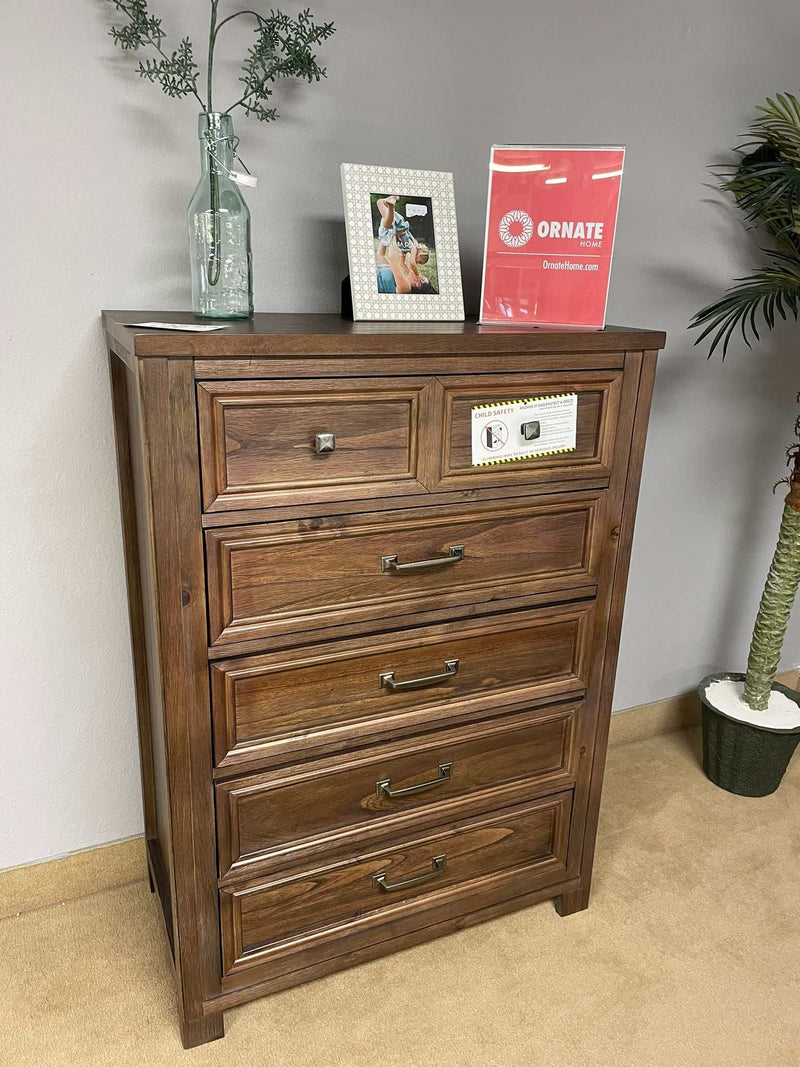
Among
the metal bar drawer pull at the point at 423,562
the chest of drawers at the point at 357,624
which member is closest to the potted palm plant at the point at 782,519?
the chest of drawers at the point at 357,624

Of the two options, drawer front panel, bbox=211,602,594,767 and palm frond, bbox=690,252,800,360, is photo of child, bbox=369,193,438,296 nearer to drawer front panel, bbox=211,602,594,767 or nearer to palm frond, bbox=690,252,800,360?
drawer front panel, bbox=211,602,594,767

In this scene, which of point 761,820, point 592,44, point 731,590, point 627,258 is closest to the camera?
point 592,44

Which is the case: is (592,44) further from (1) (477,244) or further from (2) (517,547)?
(2) (517,547)

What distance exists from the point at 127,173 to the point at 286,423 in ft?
1.94

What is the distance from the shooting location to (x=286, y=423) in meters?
1.21

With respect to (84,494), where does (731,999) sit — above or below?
below

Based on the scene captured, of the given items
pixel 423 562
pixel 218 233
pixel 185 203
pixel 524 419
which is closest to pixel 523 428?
pixel 524 419

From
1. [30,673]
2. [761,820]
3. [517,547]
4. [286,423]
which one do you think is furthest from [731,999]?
[30,673]

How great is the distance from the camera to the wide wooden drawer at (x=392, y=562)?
49.4 inches

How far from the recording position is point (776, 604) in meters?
2.12

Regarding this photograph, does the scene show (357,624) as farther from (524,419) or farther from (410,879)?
(410,879)

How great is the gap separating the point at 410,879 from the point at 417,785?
0.21 meters

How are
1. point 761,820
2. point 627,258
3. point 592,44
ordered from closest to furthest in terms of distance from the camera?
point 592,44
point 627,258
point 761,820

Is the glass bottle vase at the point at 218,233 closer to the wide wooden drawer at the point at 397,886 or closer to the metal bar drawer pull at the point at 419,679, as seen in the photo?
the metal bar drawer pull at the point at 419,679
